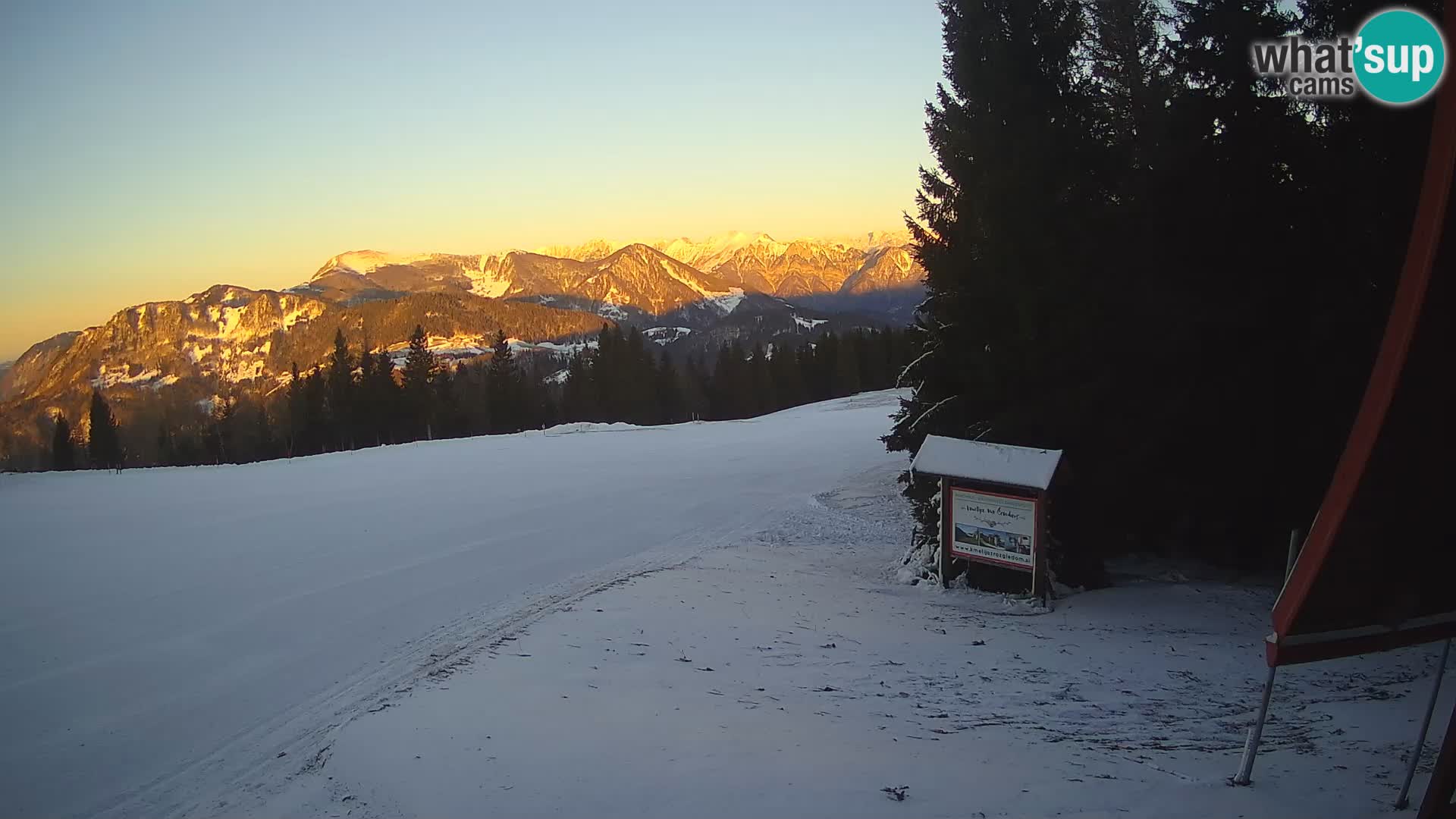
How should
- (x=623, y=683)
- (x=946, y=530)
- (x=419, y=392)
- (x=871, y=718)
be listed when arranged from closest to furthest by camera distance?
(x=871, y=718), (x=623, y=683), (x=946, y=530), (x=419, y=392)

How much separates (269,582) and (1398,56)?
19.2m

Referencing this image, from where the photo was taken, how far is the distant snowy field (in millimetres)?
6805

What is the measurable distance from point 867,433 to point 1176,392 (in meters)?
24.4

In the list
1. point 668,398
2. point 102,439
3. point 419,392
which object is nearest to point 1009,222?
point 419,392

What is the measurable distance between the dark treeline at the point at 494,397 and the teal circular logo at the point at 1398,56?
46292mm

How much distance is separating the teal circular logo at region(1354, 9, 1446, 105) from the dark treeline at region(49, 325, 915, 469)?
152ft

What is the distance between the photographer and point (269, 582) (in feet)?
47.9

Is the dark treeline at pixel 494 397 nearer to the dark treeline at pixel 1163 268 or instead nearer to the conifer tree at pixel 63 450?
the conifer tree at pixel 63 450

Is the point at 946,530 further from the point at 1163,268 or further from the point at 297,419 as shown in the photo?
the point at 297,419

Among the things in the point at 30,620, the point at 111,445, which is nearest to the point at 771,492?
the point at 30,620

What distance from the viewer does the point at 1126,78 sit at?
1709 centimetres

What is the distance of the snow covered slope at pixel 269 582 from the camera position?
27.8 feet

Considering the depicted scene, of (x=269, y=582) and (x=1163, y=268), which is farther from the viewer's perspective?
(x=269, y=582)

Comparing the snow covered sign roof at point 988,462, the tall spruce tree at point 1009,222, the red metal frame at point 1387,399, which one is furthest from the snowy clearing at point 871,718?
the tall spruce tree at point 1009,222
